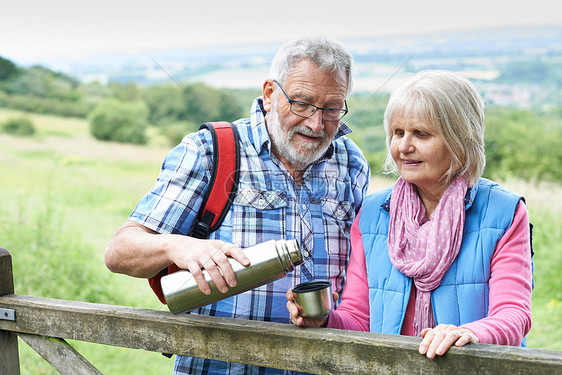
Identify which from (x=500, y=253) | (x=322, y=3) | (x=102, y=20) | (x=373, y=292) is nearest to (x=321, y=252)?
(x=373, y=292)

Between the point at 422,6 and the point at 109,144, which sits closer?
the point at 422,6

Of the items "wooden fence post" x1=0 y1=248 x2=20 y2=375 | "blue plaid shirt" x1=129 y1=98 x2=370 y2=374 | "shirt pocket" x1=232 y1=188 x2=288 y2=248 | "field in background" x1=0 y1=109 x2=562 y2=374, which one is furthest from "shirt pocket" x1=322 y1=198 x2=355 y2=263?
"field in background" x1=0 y1=109 x2=562 y2=374

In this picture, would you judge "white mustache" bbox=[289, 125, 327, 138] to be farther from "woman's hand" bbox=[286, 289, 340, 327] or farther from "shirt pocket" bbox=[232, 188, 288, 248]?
"woman's hand" bbox=[286, 289, 340, 327]

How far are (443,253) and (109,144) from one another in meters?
7.29

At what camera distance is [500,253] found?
1.45 m

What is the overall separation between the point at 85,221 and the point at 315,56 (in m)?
6.22

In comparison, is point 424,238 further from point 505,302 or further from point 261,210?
point 261,210

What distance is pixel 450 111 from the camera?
Result: 4.98ft

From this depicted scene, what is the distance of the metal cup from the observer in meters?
1.37

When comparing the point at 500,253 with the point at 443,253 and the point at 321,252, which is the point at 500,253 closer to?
the point at 443,253

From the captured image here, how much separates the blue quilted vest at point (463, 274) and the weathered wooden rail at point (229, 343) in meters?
0.22

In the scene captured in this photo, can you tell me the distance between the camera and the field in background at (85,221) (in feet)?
18.1

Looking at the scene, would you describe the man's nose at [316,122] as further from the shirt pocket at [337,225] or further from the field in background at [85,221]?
the field in background at [85,221]

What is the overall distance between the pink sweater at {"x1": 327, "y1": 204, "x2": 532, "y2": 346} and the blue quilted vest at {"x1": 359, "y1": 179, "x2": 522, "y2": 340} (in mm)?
27
